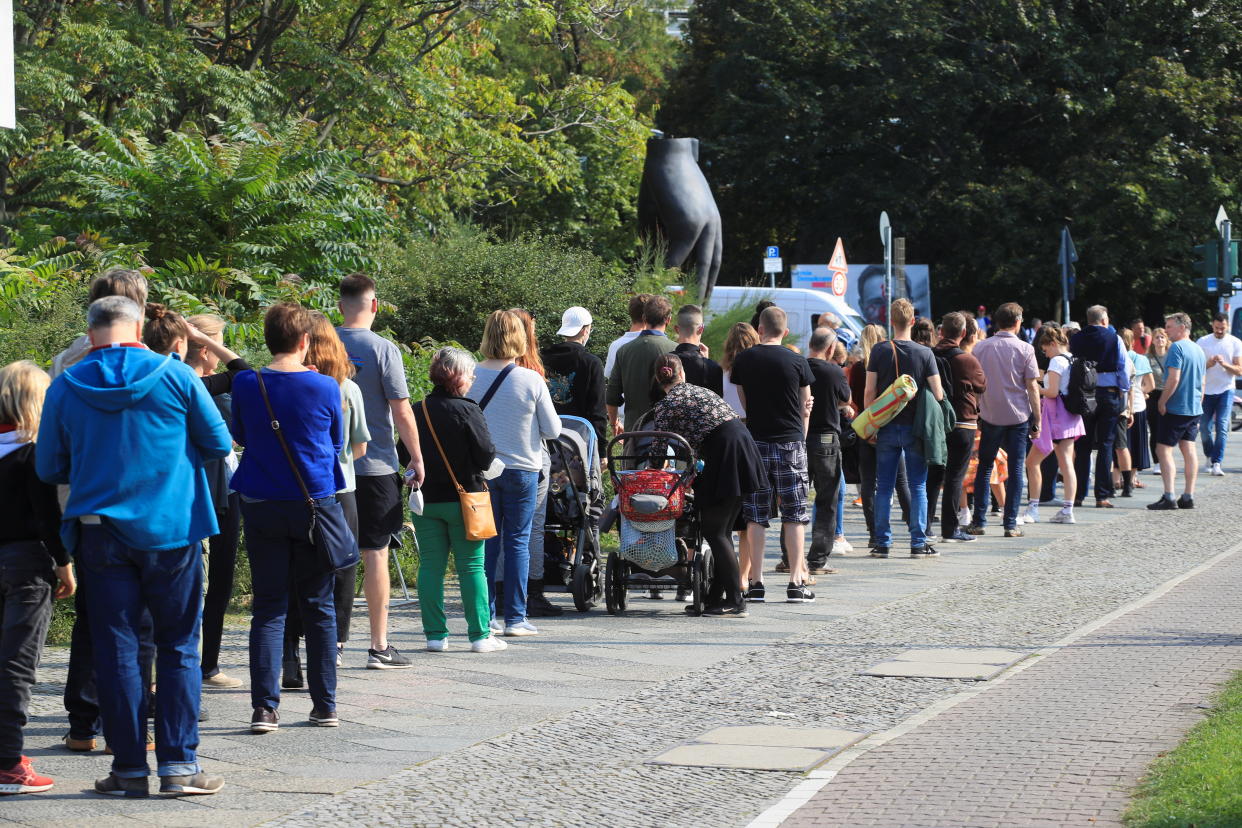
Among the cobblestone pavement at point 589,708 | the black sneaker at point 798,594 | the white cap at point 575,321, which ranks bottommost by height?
the cobblestone pavement at point 589,708

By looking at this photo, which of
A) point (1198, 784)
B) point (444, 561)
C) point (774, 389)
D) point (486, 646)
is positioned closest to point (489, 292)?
point (774, 389)

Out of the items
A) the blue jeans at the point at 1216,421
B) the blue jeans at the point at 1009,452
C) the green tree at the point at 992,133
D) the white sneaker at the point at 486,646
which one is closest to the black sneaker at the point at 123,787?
the white sneaker at the point at 486,646

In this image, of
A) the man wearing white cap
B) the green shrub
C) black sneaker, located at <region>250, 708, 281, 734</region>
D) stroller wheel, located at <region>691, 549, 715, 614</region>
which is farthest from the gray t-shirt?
the green shrub

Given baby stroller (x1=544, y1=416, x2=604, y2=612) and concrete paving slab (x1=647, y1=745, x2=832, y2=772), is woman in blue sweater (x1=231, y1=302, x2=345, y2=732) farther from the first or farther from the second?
baby stroller (x1=544, y1=416, x2=604, y2=612)

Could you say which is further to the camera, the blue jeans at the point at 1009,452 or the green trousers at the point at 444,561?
the blue jeans at the point at 1009,452

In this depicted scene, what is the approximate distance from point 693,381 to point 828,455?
1.31 meters

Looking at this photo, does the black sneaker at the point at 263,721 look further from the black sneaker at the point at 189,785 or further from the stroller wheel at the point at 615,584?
the stroller wheel at the point at 615,584

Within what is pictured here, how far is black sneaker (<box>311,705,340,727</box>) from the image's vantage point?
696 cm

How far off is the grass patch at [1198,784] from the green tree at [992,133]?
34240 mm

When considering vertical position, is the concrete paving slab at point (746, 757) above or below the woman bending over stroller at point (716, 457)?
below

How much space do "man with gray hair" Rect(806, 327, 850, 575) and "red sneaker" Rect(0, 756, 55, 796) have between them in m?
6.75

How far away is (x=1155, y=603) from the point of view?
10.6 meters

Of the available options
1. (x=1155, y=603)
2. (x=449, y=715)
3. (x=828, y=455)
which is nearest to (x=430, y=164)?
(x=828, y=455)

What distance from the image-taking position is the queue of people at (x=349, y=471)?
5.75 metres
